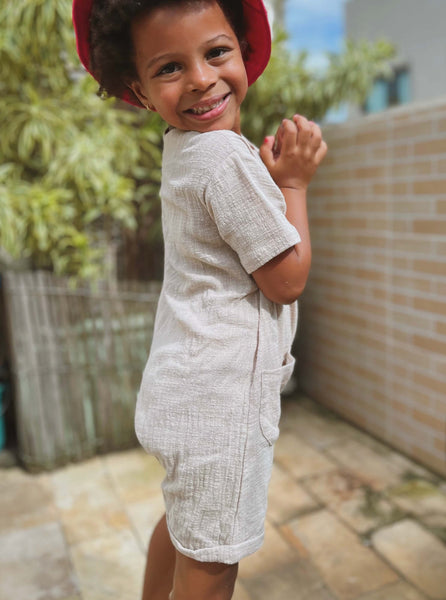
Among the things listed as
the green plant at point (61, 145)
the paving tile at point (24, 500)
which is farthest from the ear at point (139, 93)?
the paving tile at point (24, 500)

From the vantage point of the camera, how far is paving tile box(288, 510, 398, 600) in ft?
6.01

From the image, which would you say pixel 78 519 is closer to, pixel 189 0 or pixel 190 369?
pixel 190 369

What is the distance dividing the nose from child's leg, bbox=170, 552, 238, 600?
0.88m

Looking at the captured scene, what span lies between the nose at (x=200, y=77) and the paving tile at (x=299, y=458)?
2.07 m

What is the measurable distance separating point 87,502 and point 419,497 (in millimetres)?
1482

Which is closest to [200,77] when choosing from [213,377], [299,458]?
[213,377]

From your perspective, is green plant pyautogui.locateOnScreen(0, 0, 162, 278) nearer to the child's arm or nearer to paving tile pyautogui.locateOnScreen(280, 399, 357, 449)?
paving tile pyautogui.locateOnScreen(280, 399, 357, 449)

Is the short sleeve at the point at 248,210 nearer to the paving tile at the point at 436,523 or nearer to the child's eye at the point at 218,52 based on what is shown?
the child's eye at the point at 218,52

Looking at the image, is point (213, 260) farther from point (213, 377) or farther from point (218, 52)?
point (218, 52)

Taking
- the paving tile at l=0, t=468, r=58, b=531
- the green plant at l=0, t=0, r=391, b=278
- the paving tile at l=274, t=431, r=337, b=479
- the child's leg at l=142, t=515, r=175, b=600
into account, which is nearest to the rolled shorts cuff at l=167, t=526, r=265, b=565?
the child's leg at l=142, t=515, r=175, b=600

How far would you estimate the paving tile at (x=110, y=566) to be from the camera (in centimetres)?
185

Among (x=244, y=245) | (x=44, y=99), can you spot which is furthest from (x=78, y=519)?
(x=44, y=99)

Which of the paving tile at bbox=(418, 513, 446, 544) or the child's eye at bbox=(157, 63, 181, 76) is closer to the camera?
the child's eye at bbox=(157, 63, 181, 76)

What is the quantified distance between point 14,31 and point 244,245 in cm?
220
